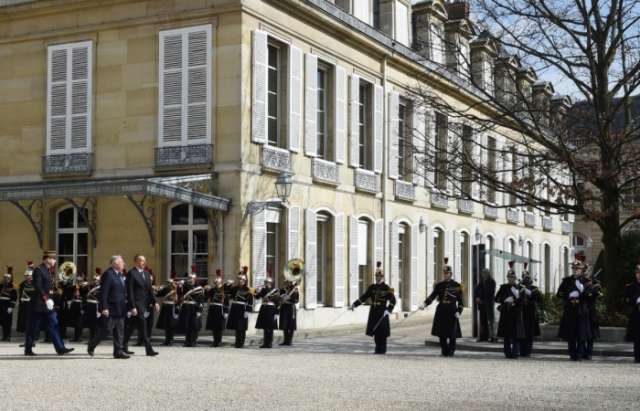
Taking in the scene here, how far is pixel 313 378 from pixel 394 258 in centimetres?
1758

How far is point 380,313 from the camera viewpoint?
1902cm

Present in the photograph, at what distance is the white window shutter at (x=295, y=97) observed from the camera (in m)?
25.6

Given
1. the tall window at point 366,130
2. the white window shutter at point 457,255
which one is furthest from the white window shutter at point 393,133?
the white window shutter at point 457,255

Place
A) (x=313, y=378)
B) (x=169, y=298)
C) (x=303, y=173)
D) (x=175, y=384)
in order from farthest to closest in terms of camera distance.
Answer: (x=303, y=173) < (x=169, y=298) < (x=313, y=378) < (x=175, y=384)

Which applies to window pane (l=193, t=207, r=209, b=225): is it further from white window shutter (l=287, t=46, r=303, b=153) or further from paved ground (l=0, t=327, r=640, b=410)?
paved ground (l=0, t=327, r=640, b=410)

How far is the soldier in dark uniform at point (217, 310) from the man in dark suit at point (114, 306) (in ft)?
12.6

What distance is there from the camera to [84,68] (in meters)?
25.6

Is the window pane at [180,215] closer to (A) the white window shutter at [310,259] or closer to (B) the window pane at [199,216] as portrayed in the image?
(B) the window pane at [199,216]

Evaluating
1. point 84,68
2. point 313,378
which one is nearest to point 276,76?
point 84,68

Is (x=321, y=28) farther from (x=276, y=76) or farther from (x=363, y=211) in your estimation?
(x=363, y=211)

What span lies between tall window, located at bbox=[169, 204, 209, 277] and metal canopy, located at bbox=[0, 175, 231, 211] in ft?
3.55

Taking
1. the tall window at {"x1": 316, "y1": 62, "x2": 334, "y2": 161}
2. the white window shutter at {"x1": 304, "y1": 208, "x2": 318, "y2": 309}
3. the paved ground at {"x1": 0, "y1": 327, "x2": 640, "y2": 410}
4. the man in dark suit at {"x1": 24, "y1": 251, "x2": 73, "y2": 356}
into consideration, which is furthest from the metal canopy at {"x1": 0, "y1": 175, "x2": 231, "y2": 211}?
the tall window at {"x1": 316, "y1": 62, "x2": 334, "y2": 161}

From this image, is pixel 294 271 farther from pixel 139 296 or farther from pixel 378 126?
pixel 378 126

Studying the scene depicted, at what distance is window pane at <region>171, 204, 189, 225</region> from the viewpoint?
2428 cm
